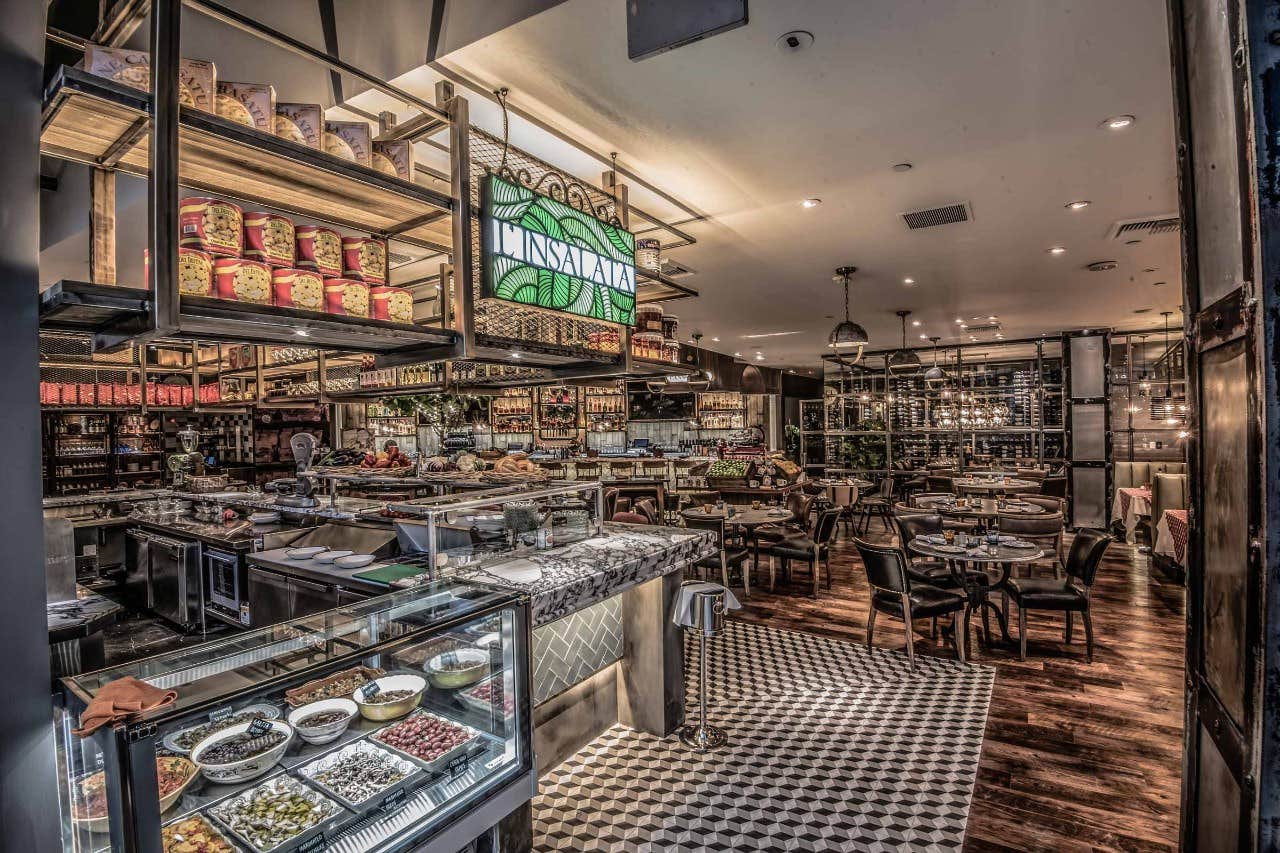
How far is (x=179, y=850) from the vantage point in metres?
1.43

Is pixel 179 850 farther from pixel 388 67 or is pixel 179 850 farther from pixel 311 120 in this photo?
pixel 388 67

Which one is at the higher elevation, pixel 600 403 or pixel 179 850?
pixel 600 403

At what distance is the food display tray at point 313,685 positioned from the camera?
1.87 m

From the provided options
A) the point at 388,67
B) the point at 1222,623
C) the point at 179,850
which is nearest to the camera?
the point at 1222,623

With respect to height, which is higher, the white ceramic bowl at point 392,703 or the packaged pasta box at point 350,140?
the packaged pasta box at point 350,140

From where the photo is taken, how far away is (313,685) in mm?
2002

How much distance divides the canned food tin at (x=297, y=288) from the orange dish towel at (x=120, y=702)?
1.24 meters

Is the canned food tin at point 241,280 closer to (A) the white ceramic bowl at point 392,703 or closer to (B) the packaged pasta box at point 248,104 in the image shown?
(B) the packaged pasta box at point 248,104

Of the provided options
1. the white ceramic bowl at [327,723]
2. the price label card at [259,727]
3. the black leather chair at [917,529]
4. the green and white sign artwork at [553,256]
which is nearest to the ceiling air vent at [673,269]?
the green and white sign artwork at [553,256]

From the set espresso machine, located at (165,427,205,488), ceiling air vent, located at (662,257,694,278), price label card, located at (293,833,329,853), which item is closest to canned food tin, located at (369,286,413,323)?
price label card, located at (293,833,329,853)

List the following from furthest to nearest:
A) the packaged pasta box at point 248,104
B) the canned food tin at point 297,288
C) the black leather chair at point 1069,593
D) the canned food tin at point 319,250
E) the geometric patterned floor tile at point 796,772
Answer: the black leather chair at point 1069,593
the geometric patterned floor tile at point 796,772
the canned food tin at point 319,250
the canned food tin at point 297,288
the packaged pasta box at point 248,104

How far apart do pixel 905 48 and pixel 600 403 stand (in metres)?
11.8

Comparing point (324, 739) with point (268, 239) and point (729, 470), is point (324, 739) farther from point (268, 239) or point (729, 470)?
point (729, 470)

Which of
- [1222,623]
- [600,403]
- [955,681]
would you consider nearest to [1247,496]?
[1222,623]
